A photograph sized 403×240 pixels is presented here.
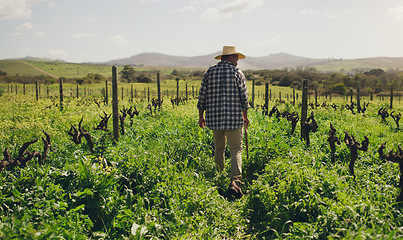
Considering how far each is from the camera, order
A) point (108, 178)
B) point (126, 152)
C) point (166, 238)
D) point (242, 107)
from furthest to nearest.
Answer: point (242, 107)
point (126, 152)
point (108, 178)
point (166, 238)

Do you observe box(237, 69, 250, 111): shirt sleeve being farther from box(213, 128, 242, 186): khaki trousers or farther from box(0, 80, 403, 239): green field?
box(0, 80, 403, 239): green field

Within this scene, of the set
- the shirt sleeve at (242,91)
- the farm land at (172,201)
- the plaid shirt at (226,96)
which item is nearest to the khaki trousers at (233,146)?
the plaid shirt at (226,96)

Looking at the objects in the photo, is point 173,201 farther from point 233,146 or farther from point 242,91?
point 242,91

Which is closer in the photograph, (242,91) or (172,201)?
(172,201)

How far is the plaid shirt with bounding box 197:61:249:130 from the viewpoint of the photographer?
511 cm

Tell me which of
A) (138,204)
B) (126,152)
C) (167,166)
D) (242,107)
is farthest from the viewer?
(242,107)

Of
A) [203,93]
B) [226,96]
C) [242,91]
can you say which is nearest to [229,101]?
[226,96]

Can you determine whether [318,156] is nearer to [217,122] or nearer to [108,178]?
[217,122]

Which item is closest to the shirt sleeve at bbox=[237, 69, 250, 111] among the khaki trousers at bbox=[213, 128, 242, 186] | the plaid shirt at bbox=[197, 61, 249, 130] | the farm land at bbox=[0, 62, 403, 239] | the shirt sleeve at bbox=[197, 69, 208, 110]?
the plaid shirt at bbox=[197, 61, 249, 130]

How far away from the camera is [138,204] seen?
370 centimetres

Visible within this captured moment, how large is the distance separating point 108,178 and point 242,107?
265 cm

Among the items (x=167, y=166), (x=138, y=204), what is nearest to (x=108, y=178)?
(x=138, y=204)

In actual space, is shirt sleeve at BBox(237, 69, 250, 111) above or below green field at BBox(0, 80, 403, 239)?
above

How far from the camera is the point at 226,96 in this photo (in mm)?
5137
